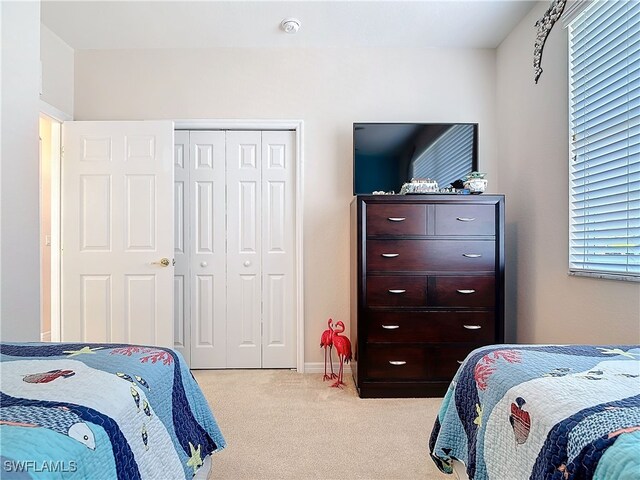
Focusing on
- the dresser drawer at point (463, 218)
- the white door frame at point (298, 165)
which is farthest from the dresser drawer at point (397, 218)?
the white door frame at point (298, 165)

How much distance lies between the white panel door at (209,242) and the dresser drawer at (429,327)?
132 centimetres

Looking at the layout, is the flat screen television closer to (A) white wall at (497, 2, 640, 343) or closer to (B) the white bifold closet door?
(A) white wall at (497, 2, 640, 343)

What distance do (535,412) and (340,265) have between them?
7.82 ft

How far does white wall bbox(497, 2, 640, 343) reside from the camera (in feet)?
6.70

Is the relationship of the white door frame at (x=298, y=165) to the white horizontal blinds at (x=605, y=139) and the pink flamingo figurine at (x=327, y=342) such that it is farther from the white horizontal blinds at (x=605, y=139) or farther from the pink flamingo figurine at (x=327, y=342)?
the white horizontal blinds at (x=605, y=139)

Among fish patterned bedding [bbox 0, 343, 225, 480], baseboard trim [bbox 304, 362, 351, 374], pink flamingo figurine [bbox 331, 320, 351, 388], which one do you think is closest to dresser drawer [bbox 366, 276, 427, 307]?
pink flamingo figurine [bbox 331, 320, 351, 388]

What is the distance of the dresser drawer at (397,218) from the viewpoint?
2.67 metres

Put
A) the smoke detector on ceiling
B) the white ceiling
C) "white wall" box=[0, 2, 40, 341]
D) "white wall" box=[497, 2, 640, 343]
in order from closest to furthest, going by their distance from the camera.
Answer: "white wall" box=[0, 2, 40, 341] < "white wall" box=[497, 2, 640, 343] < the white ceiling < the smoke detector on ceiling

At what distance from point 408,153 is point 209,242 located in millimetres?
1783

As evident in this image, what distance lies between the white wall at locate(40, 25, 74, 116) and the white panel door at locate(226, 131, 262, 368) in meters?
1.31

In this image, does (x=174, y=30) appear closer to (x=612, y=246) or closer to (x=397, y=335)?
(x=397, y=335)

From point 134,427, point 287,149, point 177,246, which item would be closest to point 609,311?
point 134,427

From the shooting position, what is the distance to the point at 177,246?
328 cm

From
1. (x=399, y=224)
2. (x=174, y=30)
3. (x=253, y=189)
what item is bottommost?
(x=399, y=224)
